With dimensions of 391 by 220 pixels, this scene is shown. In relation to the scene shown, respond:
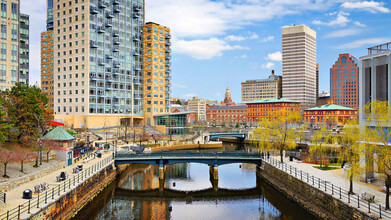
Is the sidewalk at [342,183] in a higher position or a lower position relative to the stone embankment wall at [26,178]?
lower

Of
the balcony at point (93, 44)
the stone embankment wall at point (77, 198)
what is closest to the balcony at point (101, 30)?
the balcony at point (93, 44)

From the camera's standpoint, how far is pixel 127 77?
11294 cm

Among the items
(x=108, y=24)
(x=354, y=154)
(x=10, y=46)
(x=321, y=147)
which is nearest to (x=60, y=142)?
(x=354, y=154)

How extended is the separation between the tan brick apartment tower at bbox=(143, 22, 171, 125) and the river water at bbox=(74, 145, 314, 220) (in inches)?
2251

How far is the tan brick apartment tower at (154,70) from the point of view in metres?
114

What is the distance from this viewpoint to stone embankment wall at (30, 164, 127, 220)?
27484mm

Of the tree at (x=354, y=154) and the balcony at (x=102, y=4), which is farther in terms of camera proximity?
the balcony at (x=102, y=4)

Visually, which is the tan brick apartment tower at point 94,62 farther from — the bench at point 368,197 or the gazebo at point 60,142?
the bench at point 368,197

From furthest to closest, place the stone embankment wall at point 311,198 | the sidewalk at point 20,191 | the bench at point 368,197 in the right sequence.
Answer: the stone embankment wall at point 311,198, the bench at point 368,197, the sidewalk at point 20,191

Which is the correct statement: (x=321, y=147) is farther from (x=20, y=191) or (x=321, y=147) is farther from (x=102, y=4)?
(x=102, y=4)

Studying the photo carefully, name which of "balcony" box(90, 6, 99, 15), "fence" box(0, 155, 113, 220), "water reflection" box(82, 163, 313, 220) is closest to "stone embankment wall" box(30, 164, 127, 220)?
"fence" box(0, 155, 113, 220)

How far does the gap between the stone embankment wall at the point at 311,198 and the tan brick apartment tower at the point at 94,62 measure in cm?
6390

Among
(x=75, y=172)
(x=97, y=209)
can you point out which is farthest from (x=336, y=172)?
(x=75, y=172)

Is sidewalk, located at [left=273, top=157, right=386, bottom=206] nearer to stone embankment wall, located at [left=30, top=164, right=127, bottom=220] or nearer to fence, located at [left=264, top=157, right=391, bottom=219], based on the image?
fence, located at [left=264, top=157, right=391, bottom=219]
